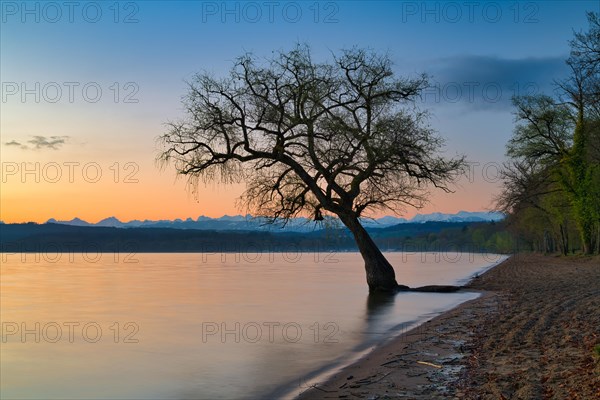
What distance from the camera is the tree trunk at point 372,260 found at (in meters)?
27.7

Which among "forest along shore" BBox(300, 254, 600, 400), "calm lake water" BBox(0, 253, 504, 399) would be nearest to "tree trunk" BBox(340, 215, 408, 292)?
"calm lake water" BBox(0, 253, 504, 399)

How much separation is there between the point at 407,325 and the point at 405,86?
12305mm

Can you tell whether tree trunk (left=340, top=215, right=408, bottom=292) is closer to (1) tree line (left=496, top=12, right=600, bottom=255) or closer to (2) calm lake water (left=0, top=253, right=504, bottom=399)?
(2) calm lake water (left=0, top=253, right=504, bottom=399)

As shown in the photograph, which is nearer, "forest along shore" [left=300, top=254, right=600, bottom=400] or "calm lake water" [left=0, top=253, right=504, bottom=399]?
"forest along shore" [left=300, top=254, right=600, bottom=400]

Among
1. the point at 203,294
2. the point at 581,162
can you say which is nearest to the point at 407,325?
the point at 203,294

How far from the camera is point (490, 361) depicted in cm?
941

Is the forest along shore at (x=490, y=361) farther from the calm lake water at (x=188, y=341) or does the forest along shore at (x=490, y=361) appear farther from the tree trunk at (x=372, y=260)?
the tree trunk at (x=372, y=260)

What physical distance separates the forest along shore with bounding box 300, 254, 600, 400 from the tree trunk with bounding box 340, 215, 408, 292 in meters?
11.7

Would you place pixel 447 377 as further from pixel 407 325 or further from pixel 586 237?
pixel 586 237

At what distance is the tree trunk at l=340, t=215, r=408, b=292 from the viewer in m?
27.7

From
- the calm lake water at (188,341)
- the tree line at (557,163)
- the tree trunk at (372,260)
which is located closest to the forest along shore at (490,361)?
the calm lake water at (188,341)

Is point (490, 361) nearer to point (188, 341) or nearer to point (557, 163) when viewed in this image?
point (188, 341)

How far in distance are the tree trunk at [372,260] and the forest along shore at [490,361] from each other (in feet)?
38.5

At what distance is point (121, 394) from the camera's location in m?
11.1
